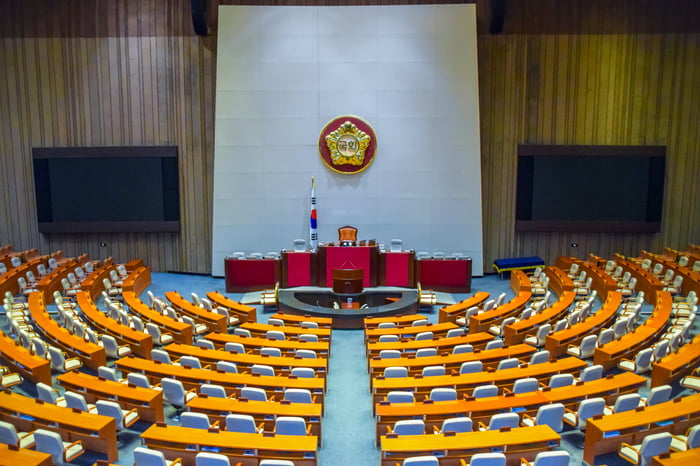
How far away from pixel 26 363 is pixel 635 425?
29.7 feet

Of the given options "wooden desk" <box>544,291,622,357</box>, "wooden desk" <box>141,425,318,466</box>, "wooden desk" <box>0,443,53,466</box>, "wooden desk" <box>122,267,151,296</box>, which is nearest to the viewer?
"wooden desk" <box>0,443,53,466</box>

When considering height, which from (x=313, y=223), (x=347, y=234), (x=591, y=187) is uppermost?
(x=591, y=187)

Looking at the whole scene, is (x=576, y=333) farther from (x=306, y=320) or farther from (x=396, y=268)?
(x=396, y=268)

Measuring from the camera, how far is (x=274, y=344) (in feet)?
32.5

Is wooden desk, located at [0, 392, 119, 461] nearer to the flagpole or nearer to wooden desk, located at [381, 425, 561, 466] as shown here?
wooden desk, located at [381, 425, 561, 466]

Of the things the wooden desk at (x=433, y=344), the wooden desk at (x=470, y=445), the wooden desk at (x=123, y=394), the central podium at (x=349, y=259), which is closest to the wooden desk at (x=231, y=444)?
the wooden desk at (x=470, y=445)

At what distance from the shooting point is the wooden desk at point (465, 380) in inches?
307

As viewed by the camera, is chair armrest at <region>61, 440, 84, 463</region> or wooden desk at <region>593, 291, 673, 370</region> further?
wooden desk at <region>593, 291, 673, 370</region>

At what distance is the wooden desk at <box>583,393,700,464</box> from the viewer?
6.41 metres

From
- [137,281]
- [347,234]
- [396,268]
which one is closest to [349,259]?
[347,234]

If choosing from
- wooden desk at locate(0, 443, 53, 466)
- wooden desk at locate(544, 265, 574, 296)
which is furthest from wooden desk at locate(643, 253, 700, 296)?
wooden desk at locate(0, 443, 53, 466)

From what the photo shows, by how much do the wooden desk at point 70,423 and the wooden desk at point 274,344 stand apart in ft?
11.6

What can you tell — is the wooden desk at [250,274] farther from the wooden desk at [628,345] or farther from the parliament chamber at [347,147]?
the wooden desk at [628,345]

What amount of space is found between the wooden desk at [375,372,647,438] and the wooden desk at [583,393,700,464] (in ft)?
2.38
